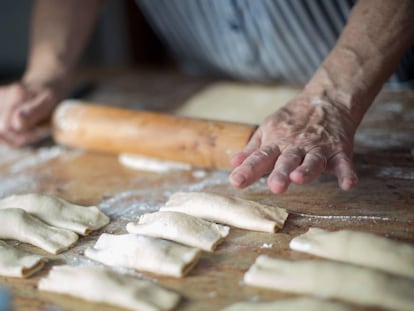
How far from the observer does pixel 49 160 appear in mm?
2035

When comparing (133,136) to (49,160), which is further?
(49,160)

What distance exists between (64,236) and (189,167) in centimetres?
55

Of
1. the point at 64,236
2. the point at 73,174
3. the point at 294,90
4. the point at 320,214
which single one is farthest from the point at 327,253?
the point at 294,90

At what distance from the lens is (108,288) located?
1143mm

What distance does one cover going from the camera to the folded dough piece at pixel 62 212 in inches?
57.8

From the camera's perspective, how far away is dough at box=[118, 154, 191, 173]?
6.04 feet

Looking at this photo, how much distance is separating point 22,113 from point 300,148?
1.16 metres

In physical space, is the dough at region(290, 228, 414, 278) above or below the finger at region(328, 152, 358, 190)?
below

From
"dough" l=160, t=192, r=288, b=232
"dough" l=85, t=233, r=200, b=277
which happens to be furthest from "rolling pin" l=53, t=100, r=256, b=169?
"dough" l=85, t=233, r=200, b=277

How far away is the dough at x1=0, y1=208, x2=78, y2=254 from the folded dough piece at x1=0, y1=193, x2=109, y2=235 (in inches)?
1.0

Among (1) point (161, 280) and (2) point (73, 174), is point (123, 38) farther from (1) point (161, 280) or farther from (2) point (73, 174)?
(1) point (161, 280)

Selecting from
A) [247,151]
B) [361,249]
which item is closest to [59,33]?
[247,151]

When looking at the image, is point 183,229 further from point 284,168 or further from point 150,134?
point 150,134

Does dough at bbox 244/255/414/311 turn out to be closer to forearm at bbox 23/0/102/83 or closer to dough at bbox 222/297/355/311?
dough at bbox 222/297/355/311
